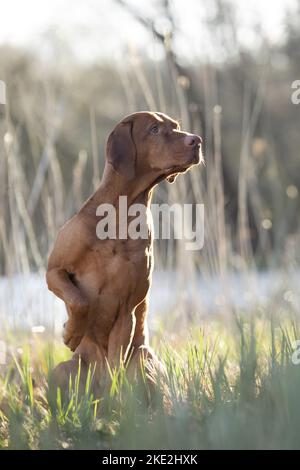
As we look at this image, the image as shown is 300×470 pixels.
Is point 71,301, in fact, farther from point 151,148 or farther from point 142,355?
point 151,148

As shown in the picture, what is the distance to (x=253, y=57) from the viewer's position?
16484 mm

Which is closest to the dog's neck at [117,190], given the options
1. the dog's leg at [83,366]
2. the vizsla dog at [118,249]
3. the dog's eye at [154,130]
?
the vizsla dog at [118,249]

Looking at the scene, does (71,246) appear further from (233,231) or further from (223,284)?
(233,231)

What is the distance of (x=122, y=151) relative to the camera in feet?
11.6

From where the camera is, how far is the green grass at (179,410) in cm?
280

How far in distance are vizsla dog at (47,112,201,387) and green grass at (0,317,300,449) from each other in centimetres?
17

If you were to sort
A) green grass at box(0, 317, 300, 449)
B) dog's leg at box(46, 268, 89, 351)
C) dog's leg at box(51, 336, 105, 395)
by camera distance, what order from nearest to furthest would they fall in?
green grass at box(0, 317, 300, 449) < dog's leg at box(46, 268, 89, 351) < dog's leg at box(51, 336, 105, 395)

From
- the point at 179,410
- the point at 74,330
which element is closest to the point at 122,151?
the point at 74,330

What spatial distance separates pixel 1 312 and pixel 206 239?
1418 mm

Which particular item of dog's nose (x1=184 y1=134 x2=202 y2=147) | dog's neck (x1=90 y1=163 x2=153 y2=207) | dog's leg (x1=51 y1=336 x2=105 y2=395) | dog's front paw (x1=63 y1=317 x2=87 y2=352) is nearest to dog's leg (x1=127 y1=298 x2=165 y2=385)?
dog's leg (x1=51 y1=336 x2=105 y2=395)

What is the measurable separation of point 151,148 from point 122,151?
0.41ft

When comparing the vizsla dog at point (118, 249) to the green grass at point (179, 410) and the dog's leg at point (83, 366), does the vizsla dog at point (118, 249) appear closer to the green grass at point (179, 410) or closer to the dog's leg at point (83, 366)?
the dog's leg at point (83, 366)

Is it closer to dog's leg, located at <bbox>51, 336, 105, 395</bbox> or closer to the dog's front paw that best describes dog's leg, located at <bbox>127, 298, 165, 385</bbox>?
dog's leg, located at <bbox>51, 336, 105, 395</bbox>

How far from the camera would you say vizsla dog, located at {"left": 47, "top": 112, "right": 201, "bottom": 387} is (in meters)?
3.52
